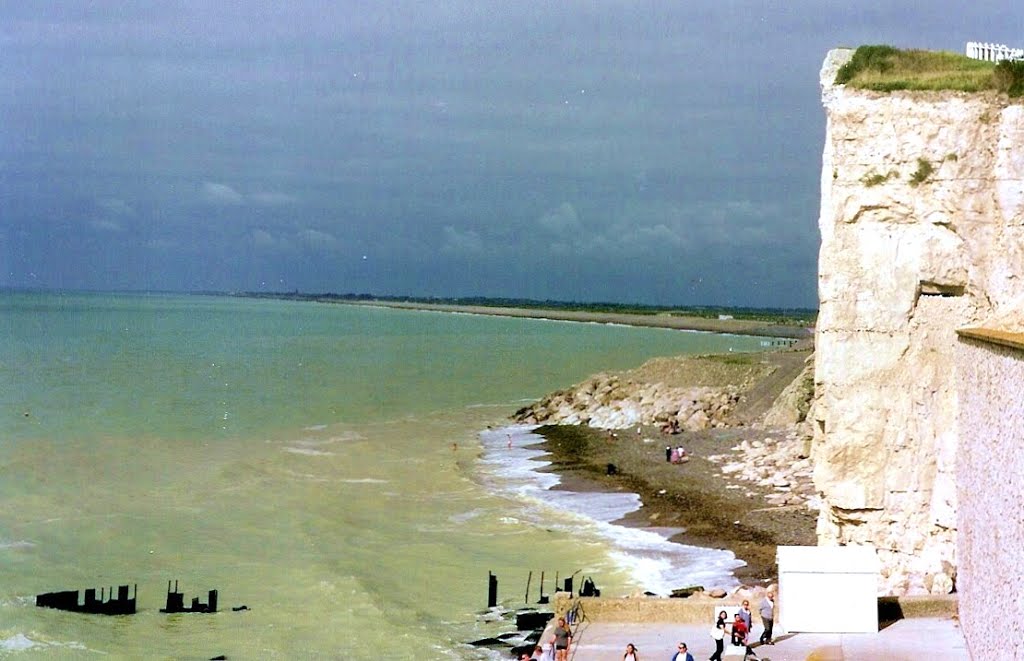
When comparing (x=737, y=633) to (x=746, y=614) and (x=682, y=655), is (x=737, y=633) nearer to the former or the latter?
(x=746, y=614)

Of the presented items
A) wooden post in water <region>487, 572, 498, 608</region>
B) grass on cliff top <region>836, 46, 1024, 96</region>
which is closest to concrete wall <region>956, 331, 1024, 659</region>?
grass on cliff top <region>836, 46, 1024, 96</region>

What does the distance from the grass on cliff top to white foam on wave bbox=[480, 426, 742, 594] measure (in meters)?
13.1

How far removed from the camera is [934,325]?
20875mm

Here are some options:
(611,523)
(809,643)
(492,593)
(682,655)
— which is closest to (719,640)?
(682,655)

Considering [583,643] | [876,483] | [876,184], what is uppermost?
[876,184]

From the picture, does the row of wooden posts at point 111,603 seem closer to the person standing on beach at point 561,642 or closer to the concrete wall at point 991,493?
the person standing on beach at point 561,642

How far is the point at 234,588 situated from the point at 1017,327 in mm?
21811

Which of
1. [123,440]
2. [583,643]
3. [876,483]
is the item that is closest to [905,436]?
[876,483]

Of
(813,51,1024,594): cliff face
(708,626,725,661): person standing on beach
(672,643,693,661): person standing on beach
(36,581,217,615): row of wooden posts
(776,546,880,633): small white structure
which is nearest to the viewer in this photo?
(672,643,693,661): person standing on beach

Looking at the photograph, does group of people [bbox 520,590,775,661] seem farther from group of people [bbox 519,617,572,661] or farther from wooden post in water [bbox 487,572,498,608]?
wooden post in water [bbox 487,572,498,608]

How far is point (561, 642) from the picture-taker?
Answer: 18.5m

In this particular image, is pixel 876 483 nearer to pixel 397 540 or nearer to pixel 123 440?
pixel 397 540

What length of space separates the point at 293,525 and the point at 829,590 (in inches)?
954

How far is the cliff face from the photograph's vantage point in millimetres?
20609
